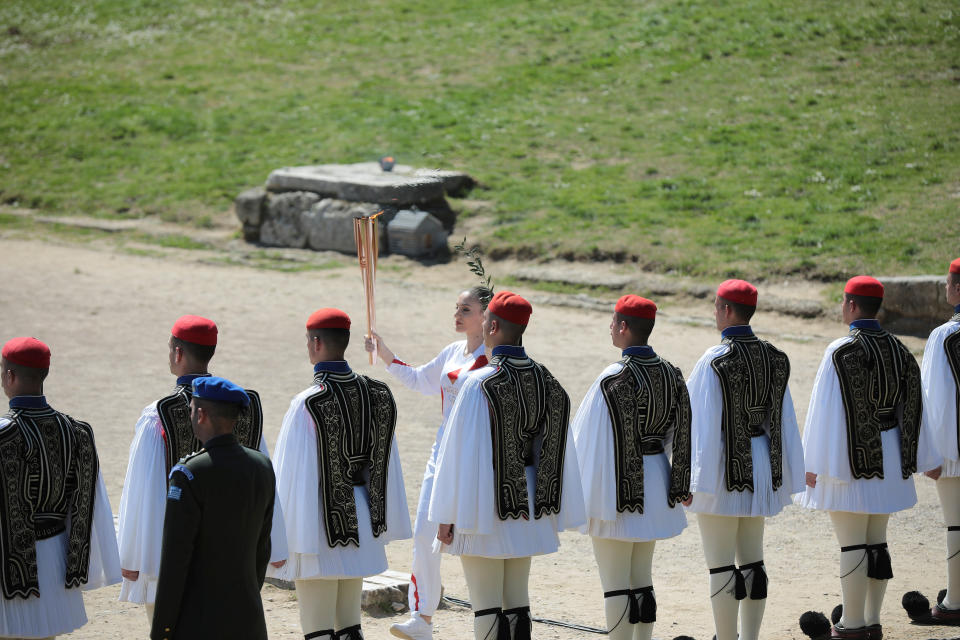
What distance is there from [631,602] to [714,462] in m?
0.95

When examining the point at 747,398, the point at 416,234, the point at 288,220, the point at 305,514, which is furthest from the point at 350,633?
the point at 288,220

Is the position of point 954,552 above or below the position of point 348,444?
below

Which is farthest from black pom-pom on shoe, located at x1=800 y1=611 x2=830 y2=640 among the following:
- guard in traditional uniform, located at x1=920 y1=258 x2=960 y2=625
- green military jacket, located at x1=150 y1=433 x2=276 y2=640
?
green military jacket, located at x1=150 y1=433 x2=276 y2=640

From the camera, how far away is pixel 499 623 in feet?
18.9

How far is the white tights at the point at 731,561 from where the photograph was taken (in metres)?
6.43

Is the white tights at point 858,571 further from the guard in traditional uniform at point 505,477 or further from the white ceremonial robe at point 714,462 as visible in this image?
the guard in traditional uniform at point 505,477

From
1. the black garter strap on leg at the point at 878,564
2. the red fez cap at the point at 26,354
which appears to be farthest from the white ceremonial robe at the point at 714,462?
the red fez cap at the point at 26,354

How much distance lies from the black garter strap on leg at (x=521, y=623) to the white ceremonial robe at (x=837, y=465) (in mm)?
2158

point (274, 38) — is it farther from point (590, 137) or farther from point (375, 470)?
point (375, 470)

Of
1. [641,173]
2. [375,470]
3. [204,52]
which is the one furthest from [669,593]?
[204,52]

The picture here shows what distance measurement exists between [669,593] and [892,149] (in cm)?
1490

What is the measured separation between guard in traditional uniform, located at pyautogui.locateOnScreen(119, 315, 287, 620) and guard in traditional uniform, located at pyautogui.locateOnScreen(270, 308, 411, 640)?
0.26 m

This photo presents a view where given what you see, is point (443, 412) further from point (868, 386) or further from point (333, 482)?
point (868, 386)

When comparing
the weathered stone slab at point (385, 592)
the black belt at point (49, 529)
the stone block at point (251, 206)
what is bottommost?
the weathered stone slab at point (385, 592)
